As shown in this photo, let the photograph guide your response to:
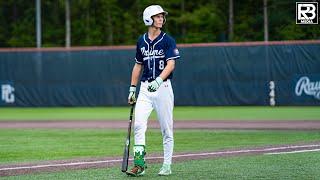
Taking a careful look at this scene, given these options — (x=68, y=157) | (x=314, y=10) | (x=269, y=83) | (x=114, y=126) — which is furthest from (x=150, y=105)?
(x=269, y=83)

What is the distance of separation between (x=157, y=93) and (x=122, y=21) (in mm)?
47780

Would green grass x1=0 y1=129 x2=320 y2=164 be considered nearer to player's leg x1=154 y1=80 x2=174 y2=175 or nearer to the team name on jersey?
player's leg x1=154 y1=80 x2=174 y2=175

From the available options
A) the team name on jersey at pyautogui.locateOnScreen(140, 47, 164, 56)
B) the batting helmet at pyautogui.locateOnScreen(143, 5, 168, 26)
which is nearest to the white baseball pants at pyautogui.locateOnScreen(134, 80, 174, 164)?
the team name on jersey at pyautogui.locateOnScreen(140, 47, 164, 56)

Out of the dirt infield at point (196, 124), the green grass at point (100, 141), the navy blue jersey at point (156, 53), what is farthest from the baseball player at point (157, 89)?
the dirt infield at point (196, 124)

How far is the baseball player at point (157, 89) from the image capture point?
1040cm

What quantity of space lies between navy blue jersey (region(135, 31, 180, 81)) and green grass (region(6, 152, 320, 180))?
1.31 metres

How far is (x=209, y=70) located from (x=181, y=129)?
42.6ft

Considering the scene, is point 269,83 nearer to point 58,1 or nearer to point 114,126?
point 114,126

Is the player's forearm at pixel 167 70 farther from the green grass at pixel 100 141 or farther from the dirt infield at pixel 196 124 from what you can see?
the dirt infield at pixel 196 124

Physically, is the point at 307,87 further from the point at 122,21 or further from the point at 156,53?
the point at 122,21

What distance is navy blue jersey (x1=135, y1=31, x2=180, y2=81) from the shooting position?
10469 millimetres

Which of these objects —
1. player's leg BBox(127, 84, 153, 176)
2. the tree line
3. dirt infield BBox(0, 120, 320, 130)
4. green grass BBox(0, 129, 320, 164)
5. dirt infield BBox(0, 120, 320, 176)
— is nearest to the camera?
player's leg BBox(127, 84, 153, 176)

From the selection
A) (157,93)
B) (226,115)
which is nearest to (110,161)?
(157,93)

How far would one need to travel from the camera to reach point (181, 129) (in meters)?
20.0
